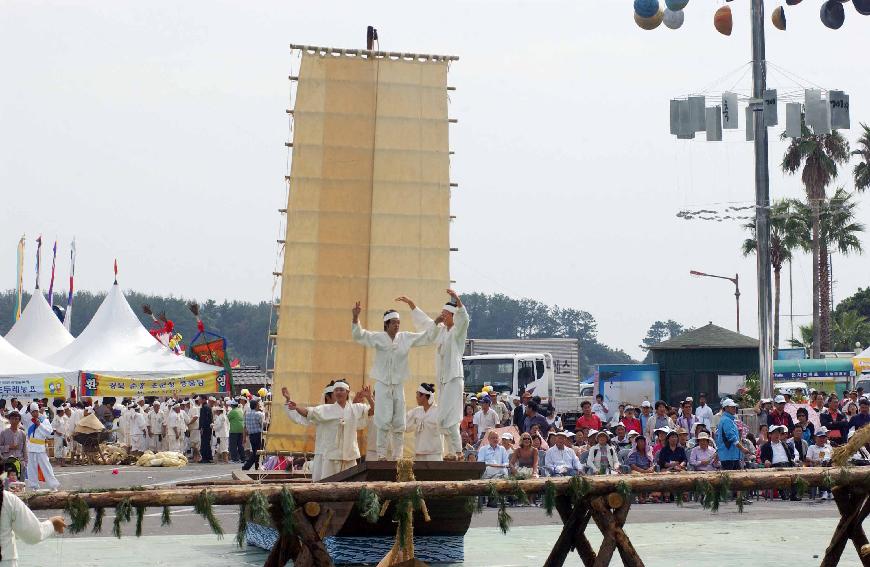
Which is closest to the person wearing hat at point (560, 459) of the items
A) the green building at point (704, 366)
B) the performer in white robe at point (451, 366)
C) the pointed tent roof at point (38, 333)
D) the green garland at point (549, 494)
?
the performer in white robe at point (451, 366)

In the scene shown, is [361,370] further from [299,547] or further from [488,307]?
[488,307]

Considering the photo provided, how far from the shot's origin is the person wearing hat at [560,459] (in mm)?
20453

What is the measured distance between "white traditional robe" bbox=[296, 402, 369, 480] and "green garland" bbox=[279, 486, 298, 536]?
14.1 ft

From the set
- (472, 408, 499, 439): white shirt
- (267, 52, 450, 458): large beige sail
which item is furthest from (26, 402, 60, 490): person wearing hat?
(472, 408, 499, 439): white shirt

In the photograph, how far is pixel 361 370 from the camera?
68.6ft

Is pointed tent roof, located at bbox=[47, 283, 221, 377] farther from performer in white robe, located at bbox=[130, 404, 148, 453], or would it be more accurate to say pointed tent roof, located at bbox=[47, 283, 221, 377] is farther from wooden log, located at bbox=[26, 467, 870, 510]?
wooden log, located at bbox=[26, 467, 870, 510]

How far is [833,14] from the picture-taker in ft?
85.9

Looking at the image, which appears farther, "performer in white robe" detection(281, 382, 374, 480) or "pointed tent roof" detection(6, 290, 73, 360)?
"pointed tent roof" detection(6, 290, 73, 360)

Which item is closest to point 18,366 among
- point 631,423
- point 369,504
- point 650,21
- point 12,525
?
point 631,423

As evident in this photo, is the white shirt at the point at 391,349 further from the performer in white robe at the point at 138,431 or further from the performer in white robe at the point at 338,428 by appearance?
the performer in white robe at the point at 138,431

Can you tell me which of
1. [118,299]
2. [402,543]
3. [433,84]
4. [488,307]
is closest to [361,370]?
[433,84]

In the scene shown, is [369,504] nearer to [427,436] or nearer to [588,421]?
[427,436]

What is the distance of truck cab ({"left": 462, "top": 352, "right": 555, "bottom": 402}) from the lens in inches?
1507

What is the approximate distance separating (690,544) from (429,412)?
11.4ft
